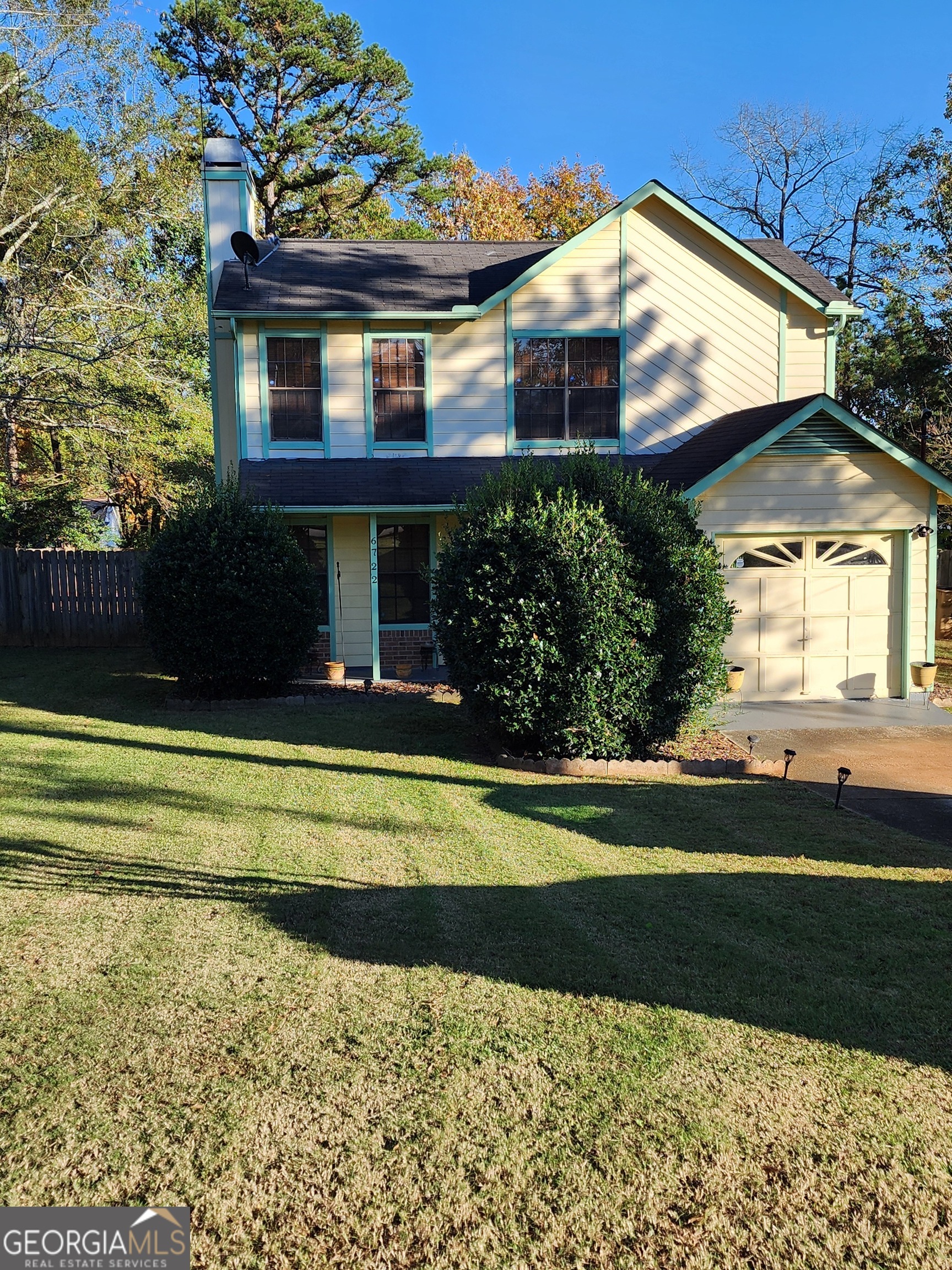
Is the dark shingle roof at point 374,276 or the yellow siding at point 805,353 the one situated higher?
the dark shingle roof at point 374,276

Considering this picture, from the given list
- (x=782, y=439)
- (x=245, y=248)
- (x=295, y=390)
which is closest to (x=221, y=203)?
(x=245, y=248)

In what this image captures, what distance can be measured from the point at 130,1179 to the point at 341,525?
1321 centimetres

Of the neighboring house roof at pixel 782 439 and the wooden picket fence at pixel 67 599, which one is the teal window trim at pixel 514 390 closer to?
the neighboring house roof at pixel 782 439

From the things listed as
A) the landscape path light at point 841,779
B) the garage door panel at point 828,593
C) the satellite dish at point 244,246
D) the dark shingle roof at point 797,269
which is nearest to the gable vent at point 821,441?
the garage door panel at point 828,593

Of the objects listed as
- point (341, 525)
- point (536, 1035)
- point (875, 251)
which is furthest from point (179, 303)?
point (536, 1035)

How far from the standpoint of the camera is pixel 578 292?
1606 centimetres

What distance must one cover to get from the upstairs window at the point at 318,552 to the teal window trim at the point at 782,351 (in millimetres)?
8360

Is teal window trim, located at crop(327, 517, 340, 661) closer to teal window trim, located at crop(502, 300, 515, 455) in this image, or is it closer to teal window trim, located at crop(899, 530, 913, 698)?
teal window trim, located at crop(502, 300, 515, 455)

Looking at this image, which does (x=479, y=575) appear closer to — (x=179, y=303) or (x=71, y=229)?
(x=179, y=303)

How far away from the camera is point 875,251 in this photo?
1075 inches

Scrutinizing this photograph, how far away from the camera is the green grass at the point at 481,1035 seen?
3098 mm

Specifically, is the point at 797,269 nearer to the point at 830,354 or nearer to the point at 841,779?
the point at 830,354

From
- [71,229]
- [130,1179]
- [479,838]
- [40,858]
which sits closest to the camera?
[130,1179]

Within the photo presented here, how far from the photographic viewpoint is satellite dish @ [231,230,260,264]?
1616 cm
